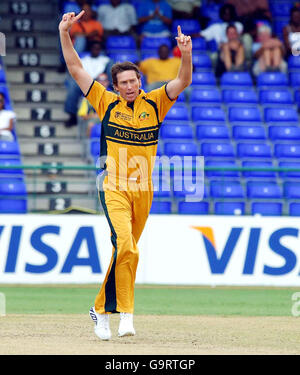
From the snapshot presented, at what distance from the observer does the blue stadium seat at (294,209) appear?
15025 millimetres

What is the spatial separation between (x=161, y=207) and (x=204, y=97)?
4439 millimetres

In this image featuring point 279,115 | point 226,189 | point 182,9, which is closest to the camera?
point 226,189

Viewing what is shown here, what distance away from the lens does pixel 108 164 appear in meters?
8.38

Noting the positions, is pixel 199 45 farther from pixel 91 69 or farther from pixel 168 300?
pixel 168 300

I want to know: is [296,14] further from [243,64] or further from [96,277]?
[96,277]

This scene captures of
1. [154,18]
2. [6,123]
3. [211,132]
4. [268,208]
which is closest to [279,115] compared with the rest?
[211,132]

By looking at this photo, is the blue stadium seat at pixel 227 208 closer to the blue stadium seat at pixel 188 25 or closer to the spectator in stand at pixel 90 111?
the spectator in stand at pixel 90 111

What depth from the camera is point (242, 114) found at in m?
18.7

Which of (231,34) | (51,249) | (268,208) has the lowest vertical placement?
(51,249)

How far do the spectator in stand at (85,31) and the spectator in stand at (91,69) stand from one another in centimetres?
36

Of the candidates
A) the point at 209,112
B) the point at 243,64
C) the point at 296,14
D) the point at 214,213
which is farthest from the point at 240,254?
the point at 296,14

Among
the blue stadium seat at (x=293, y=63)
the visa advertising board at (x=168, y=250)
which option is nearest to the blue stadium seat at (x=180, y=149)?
the visa advertising board at (x=168, y=250)

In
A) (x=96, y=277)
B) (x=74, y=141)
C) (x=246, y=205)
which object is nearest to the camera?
(x=96, y=277)

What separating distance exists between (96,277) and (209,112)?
17.7 feet
